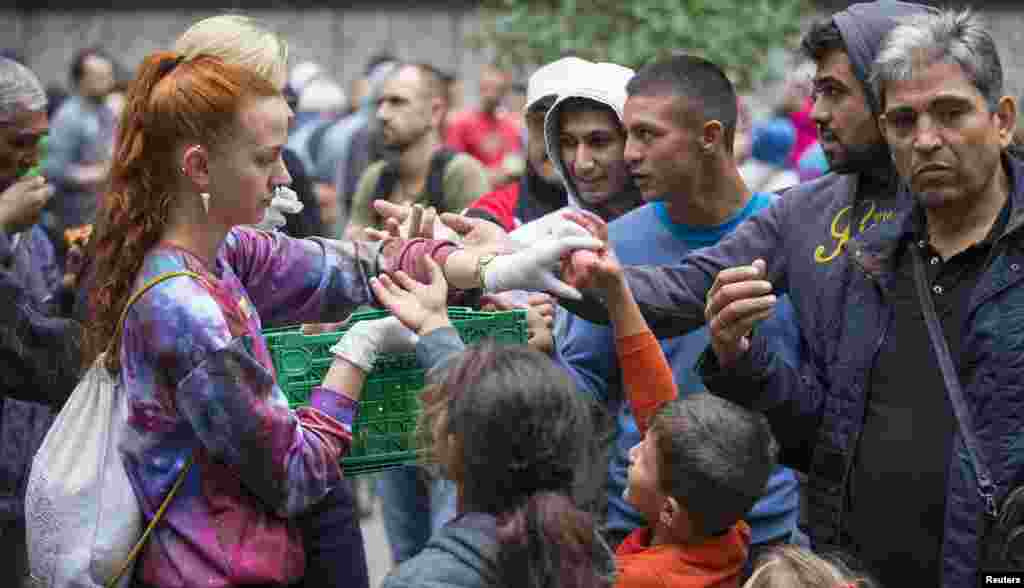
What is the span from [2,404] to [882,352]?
2593 mm

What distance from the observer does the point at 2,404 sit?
4.18 m

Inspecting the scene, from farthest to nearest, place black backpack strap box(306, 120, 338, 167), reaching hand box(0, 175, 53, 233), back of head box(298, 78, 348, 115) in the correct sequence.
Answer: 1. back of head box(298, 78, 348, 115)
2. black backpack strap box(306, 120, 338, 167)
3. reaching hand box(0, 175, 53, 233)

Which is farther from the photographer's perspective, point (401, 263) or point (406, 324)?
point (401, 263)

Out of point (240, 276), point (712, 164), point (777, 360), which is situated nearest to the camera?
point (240, 276)

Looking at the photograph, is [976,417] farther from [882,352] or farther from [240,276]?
[240,276]

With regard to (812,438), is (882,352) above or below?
above

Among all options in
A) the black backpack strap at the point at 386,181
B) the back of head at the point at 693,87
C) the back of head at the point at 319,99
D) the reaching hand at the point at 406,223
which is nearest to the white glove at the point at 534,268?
the reaching hand at the point at 406,223

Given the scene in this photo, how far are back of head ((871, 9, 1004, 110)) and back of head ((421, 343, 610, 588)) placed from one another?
47.6 inches

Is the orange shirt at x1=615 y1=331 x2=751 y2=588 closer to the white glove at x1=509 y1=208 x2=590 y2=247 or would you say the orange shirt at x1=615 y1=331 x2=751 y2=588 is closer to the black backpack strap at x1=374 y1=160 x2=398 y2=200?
the white glove at x1=509 y1=208 x2=590 y2=247

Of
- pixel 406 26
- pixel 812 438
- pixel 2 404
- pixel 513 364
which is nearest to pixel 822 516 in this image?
pixel 812 438

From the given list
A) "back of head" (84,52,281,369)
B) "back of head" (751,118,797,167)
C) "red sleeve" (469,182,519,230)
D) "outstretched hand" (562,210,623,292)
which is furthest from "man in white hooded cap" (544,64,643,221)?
"back of head" (751,118,797,167)

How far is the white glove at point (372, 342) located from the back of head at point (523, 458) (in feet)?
0.88

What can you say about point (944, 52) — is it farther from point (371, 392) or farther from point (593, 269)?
point (371, 392)

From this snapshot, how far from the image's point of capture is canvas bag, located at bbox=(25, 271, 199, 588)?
9.14 ft
